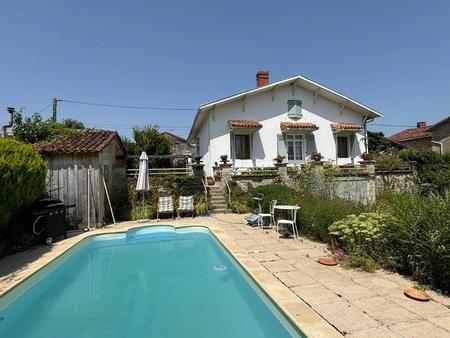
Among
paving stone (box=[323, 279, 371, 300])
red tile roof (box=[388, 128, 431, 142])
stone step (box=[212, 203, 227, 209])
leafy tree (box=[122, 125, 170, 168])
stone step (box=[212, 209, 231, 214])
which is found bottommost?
paving stone (box=[323, 279, 371, 300])

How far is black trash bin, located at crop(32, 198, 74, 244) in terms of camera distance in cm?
845

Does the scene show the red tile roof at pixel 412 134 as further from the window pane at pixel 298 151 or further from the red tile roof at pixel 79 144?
the red tile roof at pixel 79 144

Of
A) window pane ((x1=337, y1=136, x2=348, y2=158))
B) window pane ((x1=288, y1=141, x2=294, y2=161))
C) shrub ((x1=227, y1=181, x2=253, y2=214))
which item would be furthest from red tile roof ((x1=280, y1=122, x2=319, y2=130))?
shrub ((x1=227, y1=181, x2=253, y2=214))

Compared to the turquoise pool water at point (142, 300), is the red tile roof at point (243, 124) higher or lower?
higher

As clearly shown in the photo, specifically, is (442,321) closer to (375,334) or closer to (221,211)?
(375,334)

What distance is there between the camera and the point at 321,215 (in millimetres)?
7949

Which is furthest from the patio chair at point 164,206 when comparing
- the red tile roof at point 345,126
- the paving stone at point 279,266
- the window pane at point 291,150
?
the red tile roof at point 345,126

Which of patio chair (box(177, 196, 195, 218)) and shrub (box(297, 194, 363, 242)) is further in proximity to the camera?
patio chair (box(177, 196, 195, 218))

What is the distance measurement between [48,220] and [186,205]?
5.73 metres

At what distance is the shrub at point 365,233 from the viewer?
5820 mm

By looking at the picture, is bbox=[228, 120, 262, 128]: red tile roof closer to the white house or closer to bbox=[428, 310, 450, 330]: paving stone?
the white house

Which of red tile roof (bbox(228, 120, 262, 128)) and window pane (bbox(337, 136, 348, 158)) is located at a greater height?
red tile roof (bbox(228, 120, 262, 128))

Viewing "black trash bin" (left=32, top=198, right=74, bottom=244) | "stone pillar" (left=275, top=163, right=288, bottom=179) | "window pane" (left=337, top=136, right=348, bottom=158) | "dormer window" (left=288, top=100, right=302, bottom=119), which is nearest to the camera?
"black trash bin" (left=32, top=198, right=74, bottom=244)

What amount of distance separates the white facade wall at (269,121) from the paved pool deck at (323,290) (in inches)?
425
